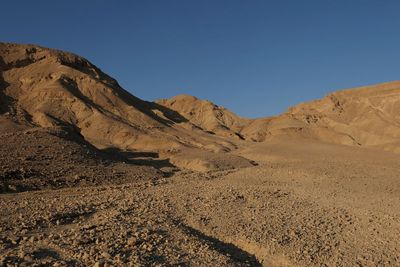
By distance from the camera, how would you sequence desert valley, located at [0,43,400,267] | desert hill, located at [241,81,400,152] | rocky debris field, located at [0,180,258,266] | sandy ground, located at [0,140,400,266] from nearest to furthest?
1. rocky debris field, located at [0,180,258,266]
2. sandy ground, located at [0,140,400,266]
3. desert valley, located at [0,43,400,267]
4. desert hill, located at [241,81,400,152]

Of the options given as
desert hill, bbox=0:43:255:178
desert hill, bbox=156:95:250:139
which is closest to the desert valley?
desert hill, bbox=0:43:255:178

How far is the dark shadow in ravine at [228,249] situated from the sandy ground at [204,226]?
26mm

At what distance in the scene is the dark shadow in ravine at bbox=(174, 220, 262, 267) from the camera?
847 cm

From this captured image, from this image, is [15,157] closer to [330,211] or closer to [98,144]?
[330,211]

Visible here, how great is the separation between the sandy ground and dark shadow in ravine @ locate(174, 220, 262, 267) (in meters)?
0.03

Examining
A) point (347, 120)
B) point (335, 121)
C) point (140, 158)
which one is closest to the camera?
point (140, 158)

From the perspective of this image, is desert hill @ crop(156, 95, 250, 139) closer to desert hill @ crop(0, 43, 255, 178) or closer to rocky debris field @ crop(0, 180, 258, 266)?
desert hill @ crop(0, 43, 255, 178)

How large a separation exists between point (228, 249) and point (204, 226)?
1.48m

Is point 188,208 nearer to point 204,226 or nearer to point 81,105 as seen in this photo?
point 204,226

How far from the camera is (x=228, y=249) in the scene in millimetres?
9008

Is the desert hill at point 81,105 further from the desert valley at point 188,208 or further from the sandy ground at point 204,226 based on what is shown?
the sandy ground at point 204,226

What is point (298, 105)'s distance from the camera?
74.1 metres

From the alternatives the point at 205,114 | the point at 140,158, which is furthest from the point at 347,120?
the point at 140,158

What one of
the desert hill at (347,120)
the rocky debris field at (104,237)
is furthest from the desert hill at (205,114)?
the rocky debris field at (104,237)
